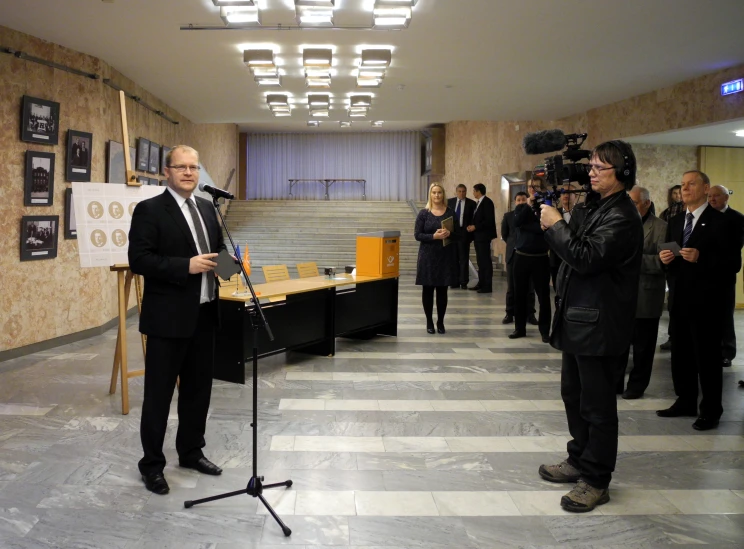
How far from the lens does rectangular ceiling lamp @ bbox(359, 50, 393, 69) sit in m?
6.97

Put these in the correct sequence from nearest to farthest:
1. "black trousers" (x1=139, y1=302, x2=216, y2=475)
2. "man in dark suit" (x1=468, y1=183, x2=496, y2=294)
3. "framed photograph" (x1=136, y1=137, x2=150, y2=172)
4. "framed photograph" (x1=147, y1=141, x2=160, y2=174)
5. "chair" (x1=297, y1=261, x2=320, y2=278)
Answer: "black trousers" (x1=139, y1=302, x2=216, y2=475)
"chair" (x1=297, y1=261, x2=320, y2=278)
"framed photograph" (x1=136, y1=137, x2=150, y2=172)
"framed photograph" (x1=147, y1=141, x2=160, y2=174)
"man in dark suit" (x1=468, y1=183, x2=496, y2=294)

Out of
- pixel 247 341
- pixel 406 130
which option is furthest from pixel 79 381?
pixel 406 130

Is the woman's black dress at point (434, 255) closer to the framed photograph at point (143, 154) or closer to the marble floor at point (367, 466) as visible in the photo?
the marble floor at point (367, 466)

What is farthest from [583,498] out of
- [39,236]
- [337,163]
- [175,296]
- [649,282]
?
[337,163]

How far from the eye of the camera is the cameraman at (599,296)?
2881 mm

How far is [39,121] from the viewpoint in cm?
652

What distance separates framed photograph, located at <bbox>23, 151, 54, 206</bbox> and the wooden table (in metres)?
2.41

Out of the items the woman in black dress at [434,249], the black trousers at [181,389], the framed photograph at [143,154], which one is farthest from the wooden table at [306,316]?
the framed photograph at [143,154]

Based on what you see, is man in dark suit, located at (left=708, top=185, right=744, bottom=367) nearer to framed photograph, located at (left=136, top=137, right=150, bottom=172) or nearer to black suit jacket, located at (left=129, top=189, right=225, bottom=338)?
black suit jacket, located at (left=129, top=189, right=225, bottom=338)

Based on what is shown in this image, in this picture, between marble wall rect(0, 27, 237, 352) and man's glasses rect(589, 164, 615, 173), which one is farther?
marble wall rect(0, 27, 237, 352)

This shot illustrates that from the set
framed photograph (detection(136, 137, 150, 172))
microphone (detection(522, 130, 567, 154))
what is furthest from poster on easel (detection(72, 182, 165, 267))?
framed photograph (detection(136, 137, 150, 172))

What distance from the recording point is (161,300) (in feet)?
10.3

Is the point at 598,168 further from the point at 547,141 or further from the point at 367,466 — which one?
the point at 367,466

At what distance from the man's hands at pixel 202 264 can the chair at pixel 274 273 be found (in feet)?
11.5
